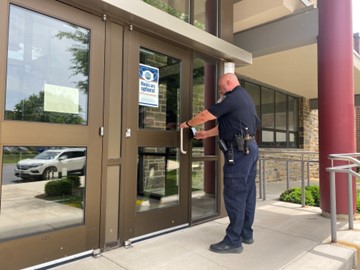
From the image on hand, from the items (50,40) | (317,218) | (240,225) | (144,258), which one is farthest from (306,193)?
(50,40)

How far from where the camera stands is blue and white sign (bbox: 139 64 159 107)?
10.7 ft

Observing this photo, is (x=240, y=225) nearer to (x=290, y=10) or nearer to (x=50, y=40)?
(x=50, y=40)

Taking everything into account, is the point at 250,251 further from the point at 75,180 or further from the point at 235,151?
the point at 75,180

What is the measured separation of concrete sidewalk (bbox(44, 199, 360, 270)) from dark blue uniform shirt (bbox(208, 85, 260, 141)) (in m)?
1.15

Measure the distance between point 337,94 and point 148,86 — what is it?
2.76 m

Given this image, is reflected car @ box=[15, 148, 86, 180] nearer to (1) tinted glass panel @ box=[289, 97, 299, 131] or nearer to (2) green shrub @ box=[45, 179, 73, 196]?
(2) green shrub @ box=[45, 179, 73, 196]

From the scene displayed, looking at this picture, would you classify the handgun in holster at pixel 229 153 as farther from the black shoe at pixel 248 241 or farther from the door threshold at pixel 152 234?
the door threshold at pixel 152 234

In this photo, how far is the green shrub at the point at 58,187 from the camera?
2.63m

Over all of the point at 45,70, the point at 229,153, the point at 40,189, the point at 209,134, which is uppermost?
the point at 45,70

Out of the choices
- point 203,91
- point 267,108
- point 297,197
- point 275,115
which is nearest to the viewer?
point 203,91

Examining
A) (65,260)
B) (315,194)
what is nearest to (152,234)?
(65,260)

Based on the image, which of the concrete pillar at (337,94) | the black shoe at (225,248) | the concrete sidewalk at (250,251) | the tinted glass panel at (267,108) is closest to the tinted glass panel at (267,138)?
the tinted glass panel at (267,108)

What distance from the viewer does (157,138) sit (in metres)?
3.38

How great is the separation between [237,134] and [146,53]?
51.7 inches
